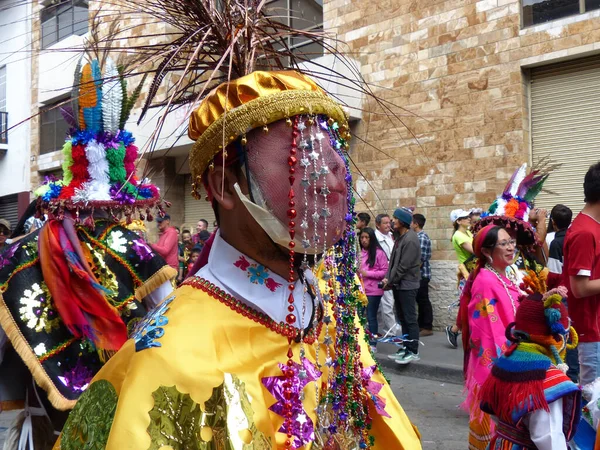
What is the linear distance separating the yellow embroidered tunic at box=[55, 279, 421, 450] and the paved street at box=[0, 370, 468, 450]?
147 inches

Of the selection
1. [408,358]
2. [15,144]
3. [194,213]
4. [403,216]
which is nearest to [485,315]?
[408,358]

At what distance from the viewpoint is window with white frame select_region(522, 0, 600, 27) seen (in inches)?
331

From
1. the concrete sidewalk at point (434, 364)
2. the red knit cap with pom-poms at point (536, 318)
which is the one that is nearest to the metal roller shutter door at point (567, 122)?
the concrete sidewalk at point (434, 364)

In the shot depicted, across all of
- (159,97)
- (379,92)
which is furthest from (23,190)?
(159,97)

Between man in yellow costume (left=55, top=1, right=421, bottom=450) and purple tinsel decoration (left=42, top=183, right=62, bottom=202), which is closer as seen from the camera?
man in yellow costume (left=55, top=1, right=421, bottom=450)

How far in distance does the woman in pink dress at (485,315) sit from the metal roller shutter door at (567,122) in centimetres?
505

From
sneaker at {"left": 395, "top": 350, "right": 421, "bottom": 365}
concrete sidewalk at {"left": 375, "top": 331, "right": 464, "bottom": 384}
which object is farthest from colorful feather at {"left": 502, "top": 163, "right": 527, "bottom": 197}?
sneaker at {"left": 395, "top": 350, "right": 421, "bottom": 365}

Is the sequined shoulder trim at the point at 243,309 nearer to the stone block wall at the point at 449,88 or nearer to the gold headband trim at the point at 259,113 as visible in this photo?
the gold headband trim at the point at 259,113

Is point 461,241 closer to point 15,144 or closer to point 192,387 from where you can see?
point 192,387

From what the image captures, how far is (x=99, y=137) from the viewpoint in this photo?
3342mm

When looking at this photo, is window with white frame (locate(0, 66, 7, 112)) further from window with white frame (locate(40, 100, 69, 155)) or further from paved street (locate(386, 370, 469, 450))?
paved street (locate(386, 370, 469, 450))

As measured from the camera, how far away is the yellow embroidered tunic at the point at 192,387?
1321 millimetres

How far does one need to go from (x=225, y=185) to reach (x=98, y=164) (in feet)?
6.42

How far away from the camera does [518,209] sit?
5285 mm
